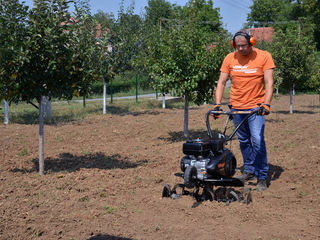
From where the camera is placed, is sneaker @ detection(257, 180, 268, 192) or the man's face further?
sneaker @ detection(257, 180, 268, 192)

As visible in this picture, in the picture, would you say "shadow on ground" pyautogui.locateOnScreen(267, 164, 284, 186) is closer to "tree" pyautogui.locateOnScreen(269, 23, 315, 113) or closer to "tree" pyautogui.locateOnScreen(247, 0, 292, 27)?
"tree" pyautogui.locateOnScreen(269, 23, 315, 113)

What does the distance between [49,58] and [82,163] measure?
2.19 meters

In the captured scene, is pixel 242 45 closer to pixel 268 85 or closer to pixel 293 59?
pixel 268 85

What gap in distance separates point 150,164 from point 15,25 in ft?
11.1

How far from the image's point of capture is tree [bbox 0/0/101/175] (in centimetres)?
619

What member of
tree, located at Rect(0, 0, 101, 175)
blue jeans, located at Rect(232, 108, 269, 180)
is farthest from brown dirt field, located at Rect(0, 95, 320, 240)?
tree, located at Rect(0, 0, 101, 175)

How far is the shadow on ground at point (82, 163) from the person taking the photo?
720cm

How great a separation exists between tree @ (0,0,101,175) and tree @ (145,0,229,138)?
2981mm

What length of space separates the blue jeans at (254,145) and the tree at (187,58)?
10.9 ft

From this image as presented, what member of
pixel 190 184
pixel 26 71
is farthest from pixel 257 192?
pixel 26 71

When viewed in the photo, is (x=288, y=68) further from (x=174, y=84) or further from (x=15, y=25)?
(x=15, y=25)

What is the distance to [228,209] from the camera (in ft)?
16.2

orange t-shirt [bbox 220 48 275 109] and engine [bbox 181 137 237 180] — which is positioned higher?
orange t-shirt [bbox 220 48 275 109]

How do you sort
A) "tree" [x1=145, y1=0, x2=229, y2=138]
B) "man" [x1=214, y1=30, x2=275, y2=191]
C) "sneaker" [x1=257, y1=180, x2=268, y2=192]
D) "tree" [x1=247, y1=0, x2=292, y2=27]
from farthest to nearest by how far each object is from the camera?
"tree" [x1=247, y1=0, x2=292, y2=27], "tree" [x1=145, y1=0, x2=229, y2=138], "sneaker" [x1=257, y1=180, x2=268, y2=192], "man" [x1=214, y1=30, x2=275, y2=191]
